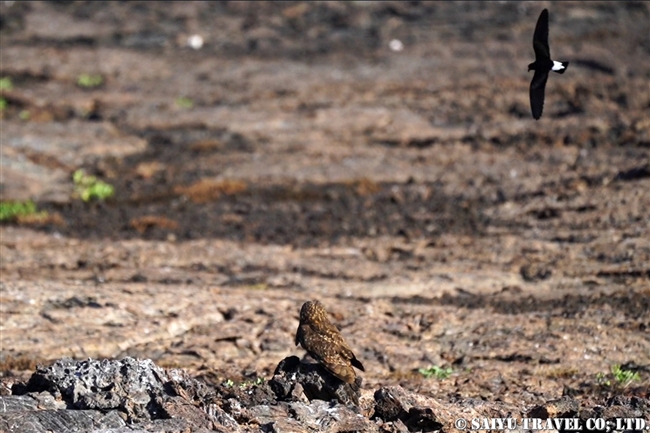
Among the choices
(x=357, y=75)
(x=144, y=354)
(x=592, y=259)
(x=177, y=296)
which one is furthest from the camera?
(x=357, y=75)

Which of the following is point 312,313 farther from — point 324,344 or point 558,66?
point 558,66

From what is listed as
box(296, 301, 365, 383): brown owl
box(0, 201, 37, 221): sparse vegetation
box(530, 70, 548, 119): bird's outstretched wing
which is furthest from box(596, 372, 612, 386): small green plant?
box(0, 201, 37, 221): sparse vegetation

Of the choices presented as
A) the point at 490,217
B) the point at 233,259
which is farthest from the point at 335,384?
the point at 490,217

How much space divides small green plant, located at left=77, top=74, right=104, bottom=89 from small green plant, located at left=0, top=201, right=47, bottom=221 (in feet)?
20.0

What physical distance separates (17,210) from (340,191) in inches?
184

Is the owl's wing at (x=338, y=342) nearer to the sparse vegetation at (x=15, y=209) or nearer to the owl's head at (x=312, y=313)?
the owl's head at (x=312, y=313)

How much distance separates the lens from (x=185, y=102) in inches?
717

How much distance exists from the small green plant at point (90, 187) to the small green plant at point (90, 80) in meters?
4.80

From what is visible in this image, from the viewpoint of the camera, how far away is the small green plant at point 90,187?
1409cm

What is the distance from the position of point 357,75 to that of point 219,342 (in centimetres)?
1154

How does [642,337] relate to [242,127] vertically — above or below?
below

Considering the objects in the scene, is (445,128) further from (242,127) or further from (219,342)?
(219,342)

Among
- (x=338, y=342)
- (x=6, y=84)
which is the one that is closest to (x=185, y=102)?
(x=6, y=84)

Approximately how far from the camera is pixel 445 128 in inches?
651
